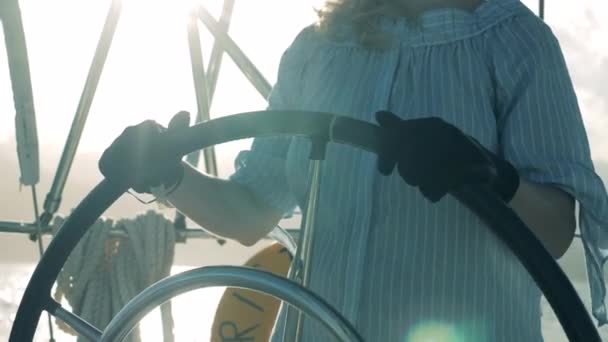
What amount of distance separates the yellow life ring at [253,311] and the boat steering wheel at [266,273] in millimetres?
1289

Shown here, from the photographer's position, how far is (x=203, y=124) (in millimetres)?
633

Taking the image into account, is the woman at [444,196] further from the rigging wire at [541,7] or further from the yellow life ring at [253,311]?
the yellow life ring at [253,311]

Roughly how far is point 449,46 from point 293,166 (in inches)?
7.5

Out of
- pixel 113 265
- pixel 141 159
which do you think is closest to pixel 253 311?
pixel 113 265

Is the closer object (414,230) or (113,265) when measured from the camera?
(414,230)

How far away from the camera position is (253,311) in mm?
1987

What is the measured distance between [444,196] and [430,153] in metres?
0.29

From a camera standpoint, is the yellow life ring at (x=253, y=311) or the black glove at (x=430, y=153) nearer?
the black glove at (x=430, y=153)

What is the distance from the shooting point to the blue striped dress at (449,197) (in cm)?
86

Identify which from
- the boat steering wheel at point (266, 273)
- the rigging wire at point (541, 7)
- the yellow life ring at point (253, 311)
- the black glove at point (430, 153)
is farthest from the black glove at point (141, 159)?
the yellow life ring at point (253, 311)

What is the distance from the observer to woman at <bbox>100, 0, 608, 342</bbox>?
33.8 inches

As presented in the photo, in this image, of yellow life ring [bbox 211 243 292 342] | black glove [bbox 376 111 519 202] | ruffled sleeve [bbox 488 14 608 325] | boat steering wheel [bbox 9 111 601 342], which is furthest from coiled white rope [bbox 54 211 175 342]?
black glove [bbox 376 111 519 202]

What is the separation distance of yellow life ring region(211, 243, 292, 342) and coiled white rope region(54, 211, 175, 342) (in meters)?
0.17

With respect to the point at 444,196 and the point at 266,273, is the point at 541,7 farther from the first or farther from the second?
the point at 266,273
